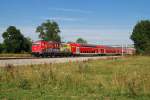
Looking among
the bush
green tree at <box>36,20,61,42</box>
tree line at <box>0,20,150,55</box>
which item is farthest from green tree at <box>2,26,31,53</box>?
the bush

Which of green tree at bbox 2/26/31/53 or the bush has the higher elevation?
green tree at bbox 2/26/31/53

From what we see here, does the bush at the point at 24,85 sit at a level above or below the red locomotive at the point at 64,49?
below

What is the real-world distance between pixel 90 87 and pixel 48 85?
1770mm

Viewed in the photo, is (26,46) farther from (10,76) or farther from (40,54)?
(10,76)

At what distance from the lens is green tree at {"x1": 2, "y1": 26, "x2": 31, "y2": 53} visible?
104875 millimetres

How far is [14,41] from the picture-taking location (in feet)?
348

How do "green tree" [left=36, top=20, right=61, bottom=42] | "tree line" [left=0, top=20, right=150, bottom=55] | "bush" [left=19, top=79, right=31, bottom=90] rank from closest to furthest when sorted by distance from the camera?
"bush" [left=19, top=79, right=31, bottom=90], "tree line" [left=0, top=20, right=150, bottom=55], "green tree" [left=36, top=20, right=61, bottom=42]

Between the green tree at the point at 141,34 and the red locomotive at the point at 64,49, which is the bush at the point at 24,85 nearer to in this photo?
the red locomotive at the point at 64,49

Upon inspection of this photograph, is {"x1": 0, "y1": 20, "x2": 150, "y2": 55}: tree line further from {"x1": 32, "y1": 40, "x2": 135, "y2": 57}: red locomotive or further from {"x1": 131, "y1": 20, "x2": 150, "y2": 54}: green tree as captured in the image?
{"x1": 32, "y1": 40, "x2": 135, "y2": 57}: red locomotive

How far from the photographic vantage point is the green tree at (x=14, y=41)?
104875 mm

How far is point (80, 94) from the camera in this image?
11.5 meters

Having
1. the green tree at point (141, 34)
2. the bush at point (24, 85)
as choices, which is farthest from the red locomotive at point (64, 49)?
the bush at point (24, 85)

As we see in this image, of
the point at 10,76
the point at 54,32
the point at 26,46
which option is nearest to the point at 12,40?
the point at 26,46

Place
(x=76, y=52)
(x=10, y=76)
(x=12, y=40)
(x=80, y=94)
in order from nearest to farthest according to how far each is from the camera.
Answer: (x=80, y=94), (x=10, y=76), (x=76, y=52), (x=12, y=40)
